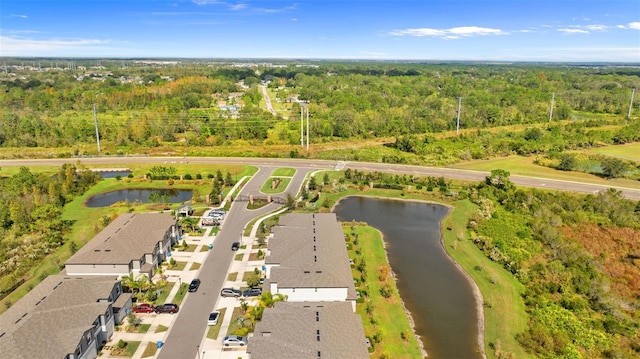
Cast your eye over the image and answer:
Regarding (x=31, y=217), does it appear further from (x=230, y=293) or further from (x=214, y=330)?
(x=214, y=330)

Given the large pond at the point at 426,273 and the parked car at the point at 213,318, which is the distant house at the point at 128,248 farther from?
the large pond at the point at 426,273

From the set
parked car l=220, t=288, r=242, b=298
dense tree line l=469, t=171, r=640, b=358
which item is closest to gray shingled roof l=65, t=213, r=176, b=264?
parked car l=220, t=288, r=242, b=298

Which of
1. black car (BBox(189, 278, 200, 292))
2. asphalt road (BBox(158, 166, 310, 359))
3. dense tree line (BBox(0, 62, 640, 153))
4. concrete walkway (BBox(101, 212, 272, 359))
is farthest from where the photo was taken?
dense tree line (BBox(0, 62, 640, 153))

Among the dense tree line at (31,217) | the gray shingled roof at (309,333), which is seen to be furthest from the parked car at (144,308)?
the dense tree line at (31,217)

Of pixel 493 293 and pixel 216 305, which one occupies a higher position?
pixel 216 305

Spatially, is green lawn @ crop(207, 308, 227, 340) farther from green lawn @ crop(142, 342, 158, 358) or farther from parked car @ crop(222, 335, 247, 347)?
green lawn @ crop(142, 342, 158, 358)

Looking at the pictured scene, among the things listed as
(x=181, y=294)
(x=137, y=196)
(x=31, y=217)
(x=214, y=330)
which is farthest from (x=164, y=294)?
(x=137, y=196)
